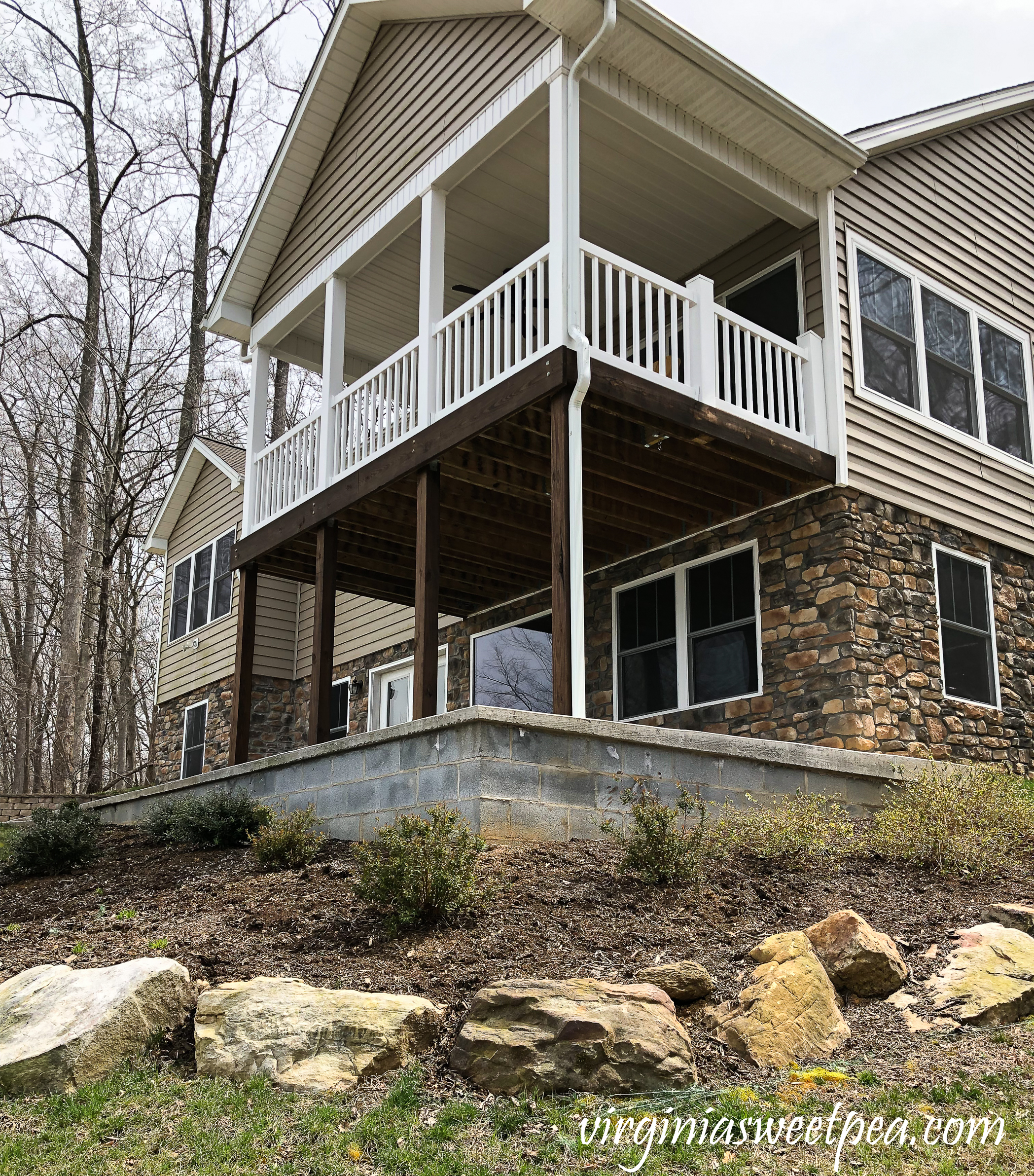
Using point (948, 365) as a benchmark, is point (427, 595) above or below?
below

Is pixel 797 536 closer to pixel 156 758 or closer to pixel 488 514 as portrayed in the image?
pixel 488 514

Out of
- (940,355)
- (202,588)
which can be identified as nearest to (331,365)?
(940,355)

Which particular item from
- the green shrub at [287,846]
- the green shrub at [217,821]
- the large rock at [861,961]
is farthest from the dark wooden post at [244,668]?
the large rock at [861,961]

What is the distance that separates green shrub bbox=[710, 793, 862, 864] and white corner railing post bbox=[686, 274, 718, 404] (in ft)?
11.0

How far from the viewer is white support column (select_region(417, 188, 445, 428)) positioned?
9477mm

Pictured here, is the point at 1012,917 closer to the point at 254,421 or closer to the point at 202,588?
the point at 254,421

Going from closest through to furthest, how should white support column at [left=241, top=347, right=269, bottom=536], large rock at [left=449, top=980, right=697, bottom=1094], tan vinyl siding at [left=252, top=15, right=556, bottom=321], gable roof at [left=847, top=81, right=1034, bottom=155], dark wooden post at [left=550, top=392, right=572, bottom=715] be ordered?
large rock at [left=449, top=980, right=697, bottom=1094]
dark wooden post at [left=550, top=392, right=572, bottom=715]
tan vinyl siding at [left=252, top=15, right=556, bottom=321]
gable roof at [left=847, top=81, right=1034, bottom=155]
white support column at [left=241, top=347, right=269, bottom=536]

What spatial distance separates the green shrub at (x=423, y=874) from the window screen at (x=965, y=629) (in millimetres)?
5873

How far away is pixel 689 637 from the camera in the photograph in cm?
1048

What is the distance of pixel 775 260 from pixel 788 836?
5.98 meters

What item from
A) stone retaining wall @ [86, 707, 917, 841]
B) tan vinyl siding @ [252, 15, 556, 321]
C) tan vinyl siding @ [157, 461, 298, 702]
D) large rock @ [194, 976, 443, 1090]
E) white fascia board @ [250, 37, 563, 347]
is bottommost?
large rock @ [194, 976, 443, 1090]

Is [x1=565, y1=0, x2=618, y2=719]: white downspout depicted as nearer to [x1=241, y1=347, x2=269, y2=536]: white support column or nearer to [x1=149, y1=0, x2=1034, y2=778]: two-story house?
[x1=149, y1=0, x2=1034, y2=778]: two-story house

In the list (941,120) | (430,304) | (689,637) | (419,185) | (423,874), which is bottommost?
(423,874)

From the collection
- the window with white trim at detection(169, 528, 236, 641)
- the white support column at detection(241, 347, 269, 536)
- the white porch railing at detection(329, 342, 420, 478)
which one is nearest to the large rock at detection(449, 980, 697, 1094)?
the white porch railing at detection(329, 342, 420, 478)
